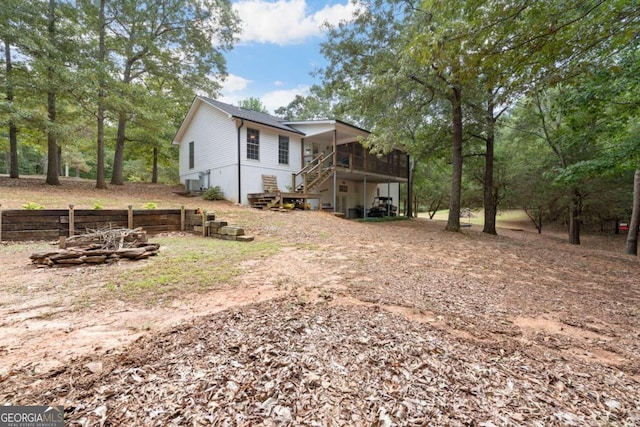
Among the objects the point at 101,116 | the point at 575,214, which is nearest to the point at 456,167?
the point at 575,214

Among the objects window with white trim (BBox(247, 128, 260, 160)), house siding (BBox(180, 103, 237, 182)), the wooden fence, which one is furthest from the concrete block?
window with white trim (BBox(247, 128, 260, 160))

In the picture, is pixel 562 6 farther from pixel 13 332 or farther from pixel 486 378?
pixel 13 332

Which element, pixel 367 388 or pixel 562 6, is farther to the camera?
pixel 562 6

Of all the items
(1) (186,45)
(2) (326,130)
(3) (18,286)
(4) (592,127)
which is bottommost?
(3) (18,286)

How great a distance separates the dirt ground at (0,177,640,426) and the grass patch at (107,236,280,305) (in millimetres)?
317

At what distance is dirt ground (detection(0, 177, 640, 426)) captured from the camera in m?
1.56

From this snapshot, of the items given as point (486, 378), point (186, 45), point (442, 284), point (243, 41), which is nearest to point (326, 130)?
point (243, 41)

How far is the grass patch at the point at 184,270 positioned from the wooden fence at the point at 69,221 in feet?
5.00

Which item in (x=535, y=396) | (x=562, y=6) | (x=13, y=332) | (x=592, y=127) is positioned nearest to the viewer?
(x=535, y=396)

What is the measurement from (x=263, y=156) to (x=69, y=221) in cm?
944

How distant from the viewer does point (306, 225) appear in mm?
9555

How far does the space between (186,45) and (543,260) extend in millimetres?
21123

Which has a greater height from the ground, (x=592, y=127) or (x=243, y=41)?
(x=243, y=41)

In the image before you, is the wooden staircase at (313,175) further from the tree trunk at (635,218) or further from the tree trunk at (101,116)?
the tree trunk at (635,218)
